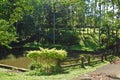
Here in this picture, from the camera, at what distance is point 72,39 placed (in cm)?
5184

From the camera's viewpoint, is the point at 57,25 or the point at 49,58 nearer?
the point at 49,58

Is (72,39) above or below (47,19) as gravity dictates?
below

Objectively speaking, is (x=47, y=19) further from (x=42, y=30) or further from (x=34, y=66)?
(x=34, y=66)

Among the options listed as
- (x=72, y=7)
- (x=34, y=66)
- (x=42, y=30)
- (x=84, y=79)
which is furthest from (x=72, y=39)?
(x=84, y=79)

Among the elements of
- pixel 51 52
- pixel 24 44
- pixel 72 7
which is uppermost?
pixel 72 7

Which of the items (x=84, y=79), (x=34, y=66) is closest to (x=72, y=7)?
(x=34, y=66)

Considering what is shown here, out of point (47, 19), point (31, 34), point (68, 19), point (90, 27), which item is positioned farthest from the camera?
point (90, 27)

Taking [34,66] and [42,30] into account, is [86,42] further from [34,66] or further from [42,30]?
[34,66]

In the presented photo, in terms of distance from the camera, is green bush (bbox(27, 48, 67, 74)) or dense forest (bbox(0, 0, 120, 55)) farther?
dense forest (bbox(0, 0, 120, 55))

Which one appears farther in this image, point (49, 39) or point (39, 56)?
point (49, 39)

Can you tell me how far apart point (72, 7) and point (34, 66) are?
44.4m

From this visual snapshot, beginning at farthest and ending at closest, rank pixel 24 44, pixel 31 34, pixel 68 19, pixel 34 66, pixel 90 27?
pixel 90 27 → pixel 68 19 → pixel 31 34 → pixel 24 44 → pixel 34 66

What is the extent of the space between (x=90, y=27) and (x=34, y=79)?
54.9 m

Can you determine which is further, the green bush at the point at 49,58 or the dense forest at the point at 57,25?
the dense forest at the point at 57,25
